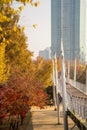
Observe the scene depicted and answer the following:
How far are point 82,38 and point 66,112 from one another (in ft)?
392

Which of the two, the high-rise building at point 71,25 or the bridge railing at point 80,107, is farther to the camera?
the high-rise building at point 71,25

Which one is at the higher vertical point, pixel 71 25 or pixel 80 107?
pixel 71 25

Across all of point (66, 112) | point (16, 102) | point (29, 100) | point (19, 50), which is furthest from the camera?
point (19, 50)

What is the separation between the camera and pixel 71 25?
140375 millimetres

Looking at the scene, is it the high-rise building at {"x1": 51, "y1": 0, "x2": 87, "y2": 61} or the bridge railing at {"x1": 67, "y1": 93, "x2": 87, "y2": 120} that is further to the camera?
the high-rise building at {"x1": 51, "y1": 0, "x2": 87, "y2": 61}

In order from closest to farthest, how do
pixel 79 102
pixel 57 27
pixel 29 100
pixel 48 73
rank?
pixel 79 102, pixel 29 100, pixel 48 73, pixel 57 27

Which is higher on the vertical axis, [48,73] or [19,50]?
[19,50]

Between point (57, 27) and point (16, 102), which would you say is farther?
point (57, 27)

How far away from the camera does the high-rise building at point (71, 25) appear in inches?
5226

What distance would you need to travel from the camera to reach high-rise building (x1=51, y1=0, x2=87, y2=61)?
436ft

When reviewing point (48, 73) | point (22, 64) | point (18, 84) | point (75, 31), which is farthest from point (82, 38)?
point (18, 84)

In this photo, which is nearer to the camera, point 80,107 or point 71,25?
point 80,107

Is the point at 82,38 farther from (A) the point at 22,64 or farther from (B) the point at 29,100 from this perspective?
(B) the point at 29,100

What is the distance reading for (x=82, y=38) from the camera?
138875 mm
